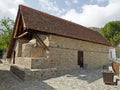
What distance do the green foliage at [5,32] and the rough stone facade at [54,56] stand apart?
1795 cm

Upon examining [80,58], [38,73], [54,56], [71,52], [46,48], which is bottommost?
[38,73]

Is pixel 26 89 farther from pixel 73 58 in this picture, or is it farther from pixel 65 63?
pixel 73 58

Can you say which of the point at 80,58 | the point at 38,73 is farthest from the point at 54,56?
the point at 80,58

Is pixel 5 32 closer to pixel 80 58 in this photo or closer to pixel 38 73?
pixel 80 58

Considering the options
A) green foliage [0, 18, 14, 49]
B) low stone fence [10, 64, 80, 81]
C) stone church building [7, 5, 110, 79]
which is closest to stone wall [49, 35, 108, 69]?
stone church building [7, 5, 110, 79]

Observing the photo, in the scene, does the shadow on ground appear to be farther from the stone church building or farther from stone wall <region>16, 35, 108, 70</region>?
stone wall <region>16, 35, 108, 70</region>

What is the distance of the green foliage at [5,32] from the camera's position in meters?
29.8

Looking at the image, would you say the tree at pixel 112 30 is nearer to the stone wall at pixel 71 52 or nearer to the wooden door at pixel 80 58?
the stone wall at pixel 71 52

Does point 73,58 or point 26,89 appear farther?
point 73,58

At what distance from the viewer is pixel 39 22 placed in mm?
12656

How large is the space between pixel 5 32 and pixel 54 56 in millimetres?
23113

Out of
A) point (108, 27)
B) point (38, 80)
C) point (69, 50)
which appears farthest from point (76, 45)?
point (108, 27)

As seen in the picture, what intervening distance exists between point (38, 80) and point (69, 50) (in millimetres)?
5599

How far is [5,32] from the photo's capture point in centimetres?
3128
